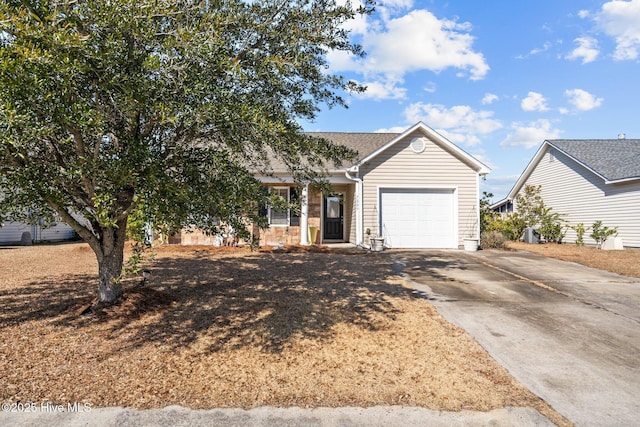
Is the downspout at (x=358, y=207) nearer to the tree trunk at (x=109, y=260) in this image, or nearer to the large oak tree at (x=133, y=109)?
the large oak tree at (x=133, y=109)

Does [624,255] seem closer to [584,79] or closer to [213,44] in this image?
[584,79]

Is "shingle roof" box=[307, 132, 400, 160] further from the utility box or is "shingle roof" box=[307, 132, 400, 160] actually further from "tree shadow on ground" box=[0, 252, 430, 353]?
"tree shadow on ground" box=[0, 252, 430, 353]

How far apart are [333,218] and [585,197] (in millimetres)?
12827

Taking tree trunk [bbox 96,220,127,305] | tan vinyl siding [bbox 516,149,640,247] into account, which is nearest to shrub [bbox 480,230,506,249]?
tan vinyl siding [bbox 516,149,640,247]

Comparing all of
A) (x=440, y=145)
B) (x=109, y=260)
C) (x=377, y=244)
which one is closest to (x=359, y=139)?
(x=440, y=145)

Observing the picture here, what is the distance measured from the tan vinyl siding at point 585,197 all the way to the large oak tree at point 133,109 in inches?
665

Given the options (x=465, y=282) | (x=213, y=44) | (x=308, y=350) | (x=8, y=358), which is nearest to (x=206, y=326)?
(x=308, y=350)

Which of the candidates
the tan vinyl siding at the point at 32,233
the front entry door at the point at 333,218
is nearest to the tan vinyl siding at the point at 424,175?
the front entry door at the point at 333,218

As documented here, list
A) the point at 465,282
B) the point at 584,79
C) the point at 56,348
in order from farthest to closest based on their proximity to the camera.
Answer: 1. the point at 584,79
2. the point at 465,282
3. the point at 56,348

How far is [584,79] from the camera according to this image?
502 inches

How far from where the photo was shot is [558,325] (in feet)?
16.6

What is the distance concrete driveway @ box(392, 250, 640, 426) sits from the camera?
3164 millimetres

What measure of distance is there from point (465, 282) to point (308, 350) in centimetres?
524

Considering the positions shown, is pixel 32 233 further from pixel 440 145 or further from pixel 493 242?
pixel 493 242
